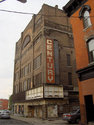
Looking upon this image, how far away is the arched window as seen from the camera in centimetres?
1447

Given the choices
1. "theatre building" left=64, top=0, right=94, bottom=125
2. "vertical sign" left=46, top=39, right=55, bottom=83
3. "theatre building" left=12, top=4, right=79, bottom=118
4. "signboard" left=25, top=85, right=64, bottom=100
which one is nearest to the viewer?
"theatre building" left=64, top=0, right=94, bottom=125

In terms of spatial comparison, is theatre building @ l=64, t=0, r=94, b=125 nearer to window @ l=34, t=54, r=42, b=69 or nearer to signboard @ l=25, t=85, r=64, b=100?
signboard @ l=25, t=85, r=64, b=100

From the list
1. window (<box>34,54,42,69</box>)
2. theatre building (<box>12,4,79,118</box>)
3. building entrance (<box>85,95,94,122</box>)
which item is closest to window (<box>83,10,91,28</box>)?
building entrance (<box>85,95,94,122</box>)

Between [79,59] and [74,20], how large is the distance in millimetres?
5229

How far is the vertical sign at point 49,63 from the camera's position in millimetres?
24562

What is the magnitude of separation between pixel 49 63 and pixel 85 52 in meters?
11.5

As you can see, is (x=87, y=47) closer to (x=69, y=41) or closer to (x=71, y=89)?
(x=71, y=89)

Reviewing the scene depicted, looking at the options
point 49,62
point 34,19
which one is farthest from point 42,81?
point 34,19

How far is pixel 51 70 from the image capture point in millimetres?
25016

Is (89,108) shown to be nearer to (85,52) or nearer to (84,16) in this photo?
(85,52)

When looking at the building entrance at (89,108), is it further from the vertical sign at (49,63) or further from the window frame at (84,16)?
the vertical sign at (49,63)

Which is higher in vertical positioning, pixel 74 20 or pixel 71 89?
pixel 74 20

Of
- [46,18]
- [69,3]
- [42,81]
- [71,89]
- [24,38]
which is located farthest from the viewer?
[24,38]

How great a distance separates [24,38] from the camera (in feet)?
131
